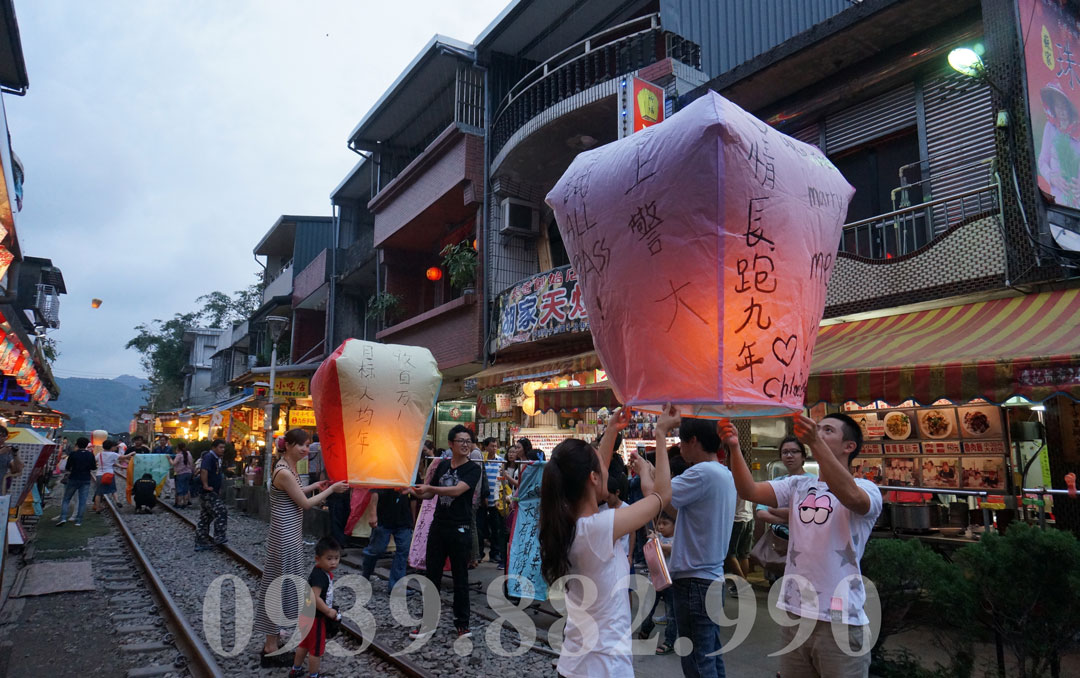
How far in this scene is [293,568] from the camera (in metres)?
5.60

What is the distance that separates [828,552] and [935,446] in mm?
7315

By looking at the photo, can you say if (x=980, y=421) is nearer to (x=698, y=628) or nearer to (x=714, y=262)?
(x=698, y=628)

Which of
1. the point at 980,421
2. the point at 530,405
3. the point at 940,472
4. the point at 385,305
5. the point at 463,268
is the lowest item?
the point at 940,472

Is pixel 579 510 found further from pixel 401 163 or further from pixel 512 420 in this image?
pixel 401 163

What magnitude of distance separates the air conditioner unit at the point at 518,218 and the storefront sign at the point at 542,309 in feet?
5.22

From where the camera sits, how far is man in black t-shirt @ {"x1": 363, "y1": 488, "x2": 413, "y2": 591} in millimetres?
7883

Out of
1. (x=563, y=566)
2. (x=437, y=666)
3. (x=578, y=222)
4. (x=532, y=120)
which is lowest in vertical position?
(x=437, y=666)

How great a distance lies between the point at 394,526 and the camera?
26.0 feet

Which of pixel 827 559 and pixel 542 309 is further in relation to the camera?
pixel 542 309

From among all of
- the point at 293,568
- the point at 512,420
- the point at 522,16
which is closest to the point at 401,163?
the point at 522,16

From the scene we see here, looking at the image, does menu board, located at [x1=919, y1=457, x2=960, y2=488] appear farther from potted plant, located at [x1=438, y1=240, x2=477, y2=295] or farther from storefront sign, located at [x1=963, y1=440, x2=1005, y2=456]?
potted plant, located at [x1=438, y1=240, x2=477, y2=295]

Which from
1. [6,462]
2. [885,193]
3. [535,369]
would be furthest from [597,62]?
[6,462]

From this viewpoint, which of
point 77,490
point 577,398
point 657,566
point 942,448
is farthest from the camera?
point 77,490

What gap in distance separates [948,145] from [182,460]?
745 inches
